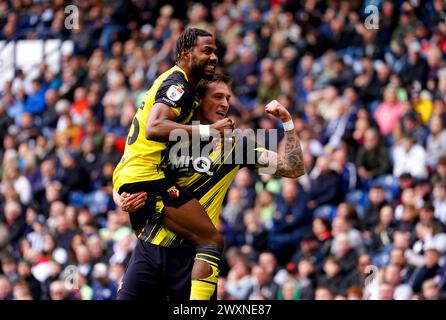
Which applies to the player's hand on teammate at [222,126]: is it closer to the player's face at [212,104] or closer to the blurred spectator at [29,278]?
the player's face at [212,104]

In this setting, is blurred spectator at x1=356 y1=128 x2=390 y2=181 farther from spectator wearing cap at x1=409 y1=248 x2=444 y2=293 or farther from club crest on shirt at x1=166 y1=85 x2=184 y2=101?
club crest on shirt at x1=166 y1=85 x2=184 y2=101

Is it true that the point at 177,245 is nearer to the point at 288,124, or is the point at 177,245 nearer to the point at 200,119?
the point at 200,119

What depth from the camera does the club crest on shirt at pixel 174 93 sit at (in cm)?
783

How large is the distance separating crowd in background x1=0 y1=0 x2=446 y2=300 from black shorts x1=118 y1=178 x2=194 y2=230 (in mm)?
4104

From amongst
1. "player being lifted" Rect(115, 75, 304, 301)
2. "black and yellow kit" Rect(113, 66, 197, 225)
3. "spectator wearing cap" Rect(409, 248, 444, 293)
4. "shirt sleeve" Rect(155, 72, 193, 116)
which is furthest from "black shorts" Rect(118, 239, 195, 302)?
"spectator wearing cap" Rect(409, 248, 444, 293)

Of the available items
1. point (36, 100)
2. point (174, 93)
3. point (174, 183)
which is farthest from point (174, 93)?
point (36, 100)

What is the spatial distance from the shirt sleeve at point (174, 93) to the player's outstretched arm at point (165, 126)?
44 millimetres

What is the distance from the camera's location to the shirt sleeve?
25.7ft

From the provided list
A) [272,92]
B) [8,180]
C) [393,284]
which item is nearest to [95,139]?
[8,180]

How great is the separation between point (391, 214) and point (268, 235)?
5.82 ft

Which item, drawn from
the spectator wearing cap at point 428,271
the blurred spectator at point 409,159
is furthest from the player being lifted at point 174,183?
the blurred spectator at point 409,159

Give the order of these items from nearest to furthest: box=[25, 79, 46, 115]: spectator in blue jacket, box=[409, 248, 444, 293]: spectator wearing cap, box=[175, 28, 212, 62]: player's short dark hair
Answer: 1. box=[175, 28, 212, 62]: player's short dark hair
2. box=[409, 248, 444, 293]: spectator wearing cap
3. box=[25, 79, 46, 115]: spectator in blue jacket

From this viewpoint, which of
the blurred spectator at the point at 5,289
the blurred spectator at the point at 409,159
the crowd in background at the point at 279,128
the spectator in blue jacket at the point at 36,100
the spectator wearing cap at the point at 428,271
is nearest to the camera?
the spectator wearing cap at the point at 428,271

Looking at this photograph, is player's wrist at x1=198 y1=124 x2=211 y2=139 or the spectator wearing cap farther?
the spectator wearing cap
